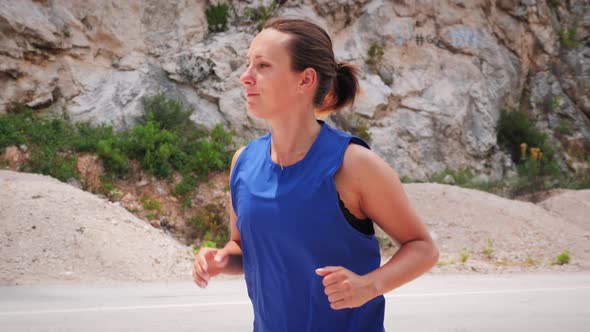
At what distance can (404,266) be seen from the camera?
172 centimetres

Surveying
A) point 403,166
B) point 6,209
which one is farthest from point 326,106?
point 403,166

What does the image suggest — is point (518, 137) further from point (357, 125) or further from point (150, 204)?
point (150, 204)

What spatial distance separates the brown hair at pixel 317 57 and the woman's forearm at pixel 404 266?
1.68ft

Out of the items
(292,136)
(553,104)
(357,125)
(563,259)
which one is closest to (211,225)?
(563,259)

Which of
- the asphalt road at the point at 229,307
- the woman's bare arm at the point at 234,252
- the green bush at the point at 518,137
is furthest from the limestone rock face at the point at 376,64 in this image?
the woman's bare arm at the point at 234,252

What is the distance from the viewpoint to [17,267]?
911 cm

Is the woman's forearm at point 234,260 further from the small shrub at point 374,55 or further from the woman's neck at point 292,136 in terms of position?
the small shrub at point 374,55

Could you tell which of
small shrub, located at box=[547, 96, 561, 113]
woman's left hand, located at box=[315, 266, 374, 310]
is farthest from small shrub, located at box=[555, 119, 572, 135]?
woman's left hand, located at box=[315, 266, 374, 310]

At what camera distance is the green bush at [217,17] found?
794 inches

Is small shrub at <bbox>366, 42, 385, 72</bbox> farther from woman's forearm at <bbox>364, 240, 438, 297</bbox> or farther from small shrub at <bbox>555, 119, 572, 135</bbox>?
woman's forearm at <bbox>364, 240, 438, 297</bbox>

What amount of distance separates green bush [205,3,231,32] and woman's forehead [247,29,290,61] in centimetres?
1882

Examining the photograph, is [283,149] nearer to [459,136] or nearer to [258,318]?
[258,318]

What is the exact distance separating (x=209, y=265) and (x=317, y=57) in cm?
70

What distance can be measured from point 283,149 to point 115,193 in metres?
12.4
